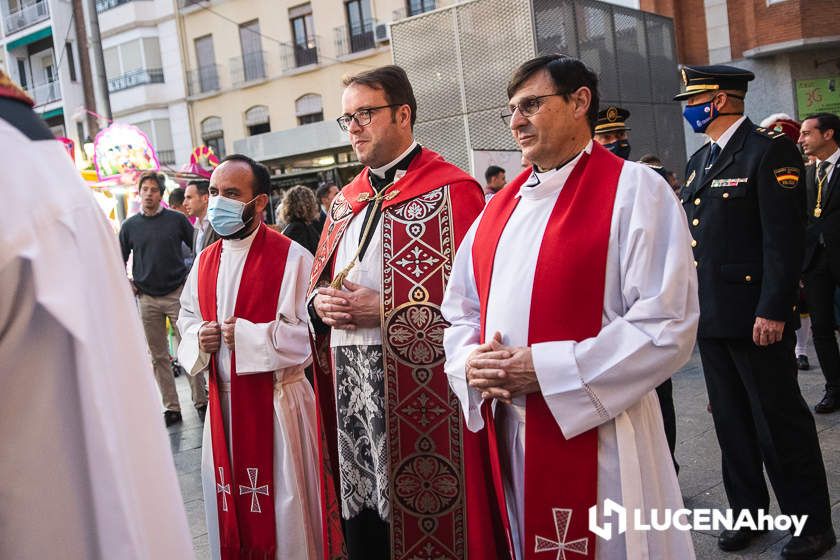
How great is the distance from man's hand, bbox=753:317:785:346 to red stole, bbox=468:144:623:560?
4.47 ft

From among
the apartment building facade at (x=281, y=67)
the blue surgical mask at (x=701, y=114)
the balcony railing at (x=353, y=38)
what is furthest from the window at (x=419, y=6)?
the blue surgical mask at (x=701, y=114)

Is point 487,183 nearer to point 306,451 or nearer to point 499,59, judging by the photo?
point 499,59

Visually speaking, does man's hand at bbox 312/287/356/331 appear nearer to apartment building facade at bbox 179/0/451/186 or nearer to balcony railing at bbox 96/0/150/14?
apartment building facade at bbox 179/0/451/186

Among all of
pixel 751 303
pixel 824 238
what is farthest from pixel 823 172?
pixel 751 303

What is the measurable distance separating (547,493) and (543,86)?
130 cm

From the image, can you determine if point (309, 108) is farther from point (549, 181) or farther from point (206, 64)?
point (549, 181)

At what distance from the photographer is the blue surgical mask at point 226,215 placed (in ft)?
12.3

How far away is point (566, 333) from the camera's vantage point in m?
2.35

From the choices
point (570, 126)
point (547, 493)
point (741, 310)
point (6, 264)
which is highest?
point (570, 126)

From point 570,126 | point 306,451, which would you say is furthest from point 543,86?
point 306,451

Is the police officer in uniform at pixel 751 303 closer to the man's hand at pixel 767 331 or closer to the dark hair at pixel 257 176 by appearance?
the man's hand at pixel 767 331

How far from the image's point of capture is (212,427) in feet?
12.0

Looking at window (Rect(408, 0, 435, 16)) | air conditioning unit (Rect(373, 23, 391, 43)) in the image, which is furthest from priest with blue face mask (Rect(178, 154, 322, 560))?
air conditioning unit (Rect(373, 23, 391, 43))

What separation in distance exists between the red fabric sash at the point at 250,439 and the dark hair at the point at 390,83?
989mm
